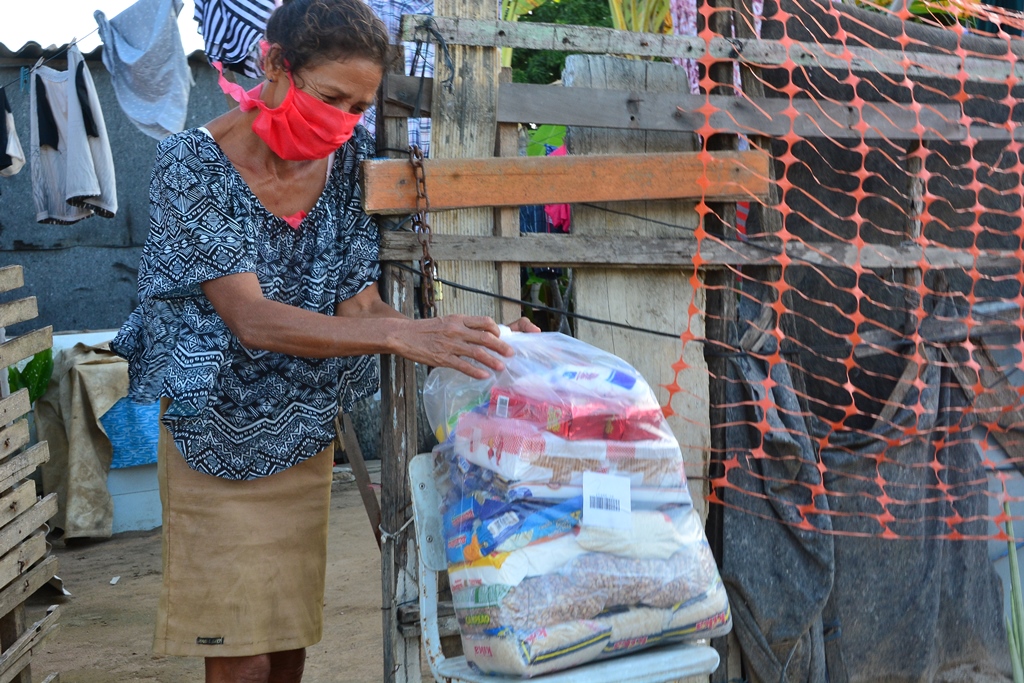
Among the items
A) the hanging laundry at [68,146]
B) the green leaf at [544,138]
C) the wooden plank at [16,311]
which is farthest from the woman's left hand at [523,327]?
the hanging laundry at [68,146]

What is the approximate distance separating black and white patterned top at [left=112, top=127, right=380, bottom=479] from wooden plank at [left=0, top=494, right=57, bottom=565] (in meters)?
1.02

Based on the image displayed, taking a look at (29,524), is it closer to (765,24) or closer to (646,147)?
(646,147)

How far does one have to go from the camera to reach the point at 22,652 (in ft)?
9.21

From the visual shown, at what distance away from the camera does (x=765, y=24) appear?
2895 millimetres

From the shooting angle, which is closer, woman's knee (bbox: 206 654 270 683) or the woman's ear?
the woman's ear

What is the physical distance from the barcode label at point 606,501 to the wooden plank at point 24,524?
6.44 feet

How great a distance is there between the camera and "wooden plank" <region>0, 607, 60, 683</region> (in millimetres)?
2696

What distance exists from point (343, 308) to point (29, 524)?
1.45m

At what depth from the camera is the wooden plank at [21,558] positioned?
2779mm

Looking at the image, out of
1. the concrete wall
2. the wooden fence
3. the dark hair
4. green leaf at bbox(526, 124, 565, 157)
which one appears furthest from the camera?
the concrete wall

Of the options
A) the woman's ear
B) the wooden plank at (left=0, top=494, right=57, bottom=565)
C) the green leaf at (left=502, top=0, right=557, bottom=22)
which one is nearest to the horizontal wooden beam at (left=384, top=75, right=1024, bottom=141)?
the woman's ear

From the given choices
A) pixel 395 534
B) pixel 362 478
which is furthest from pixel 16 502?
pixel 395 534

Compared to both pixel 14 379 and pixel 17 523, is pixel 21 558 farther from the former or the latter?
pixel 14 379

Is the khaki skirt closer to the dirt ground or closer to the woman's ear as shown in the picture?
the woman's ear
